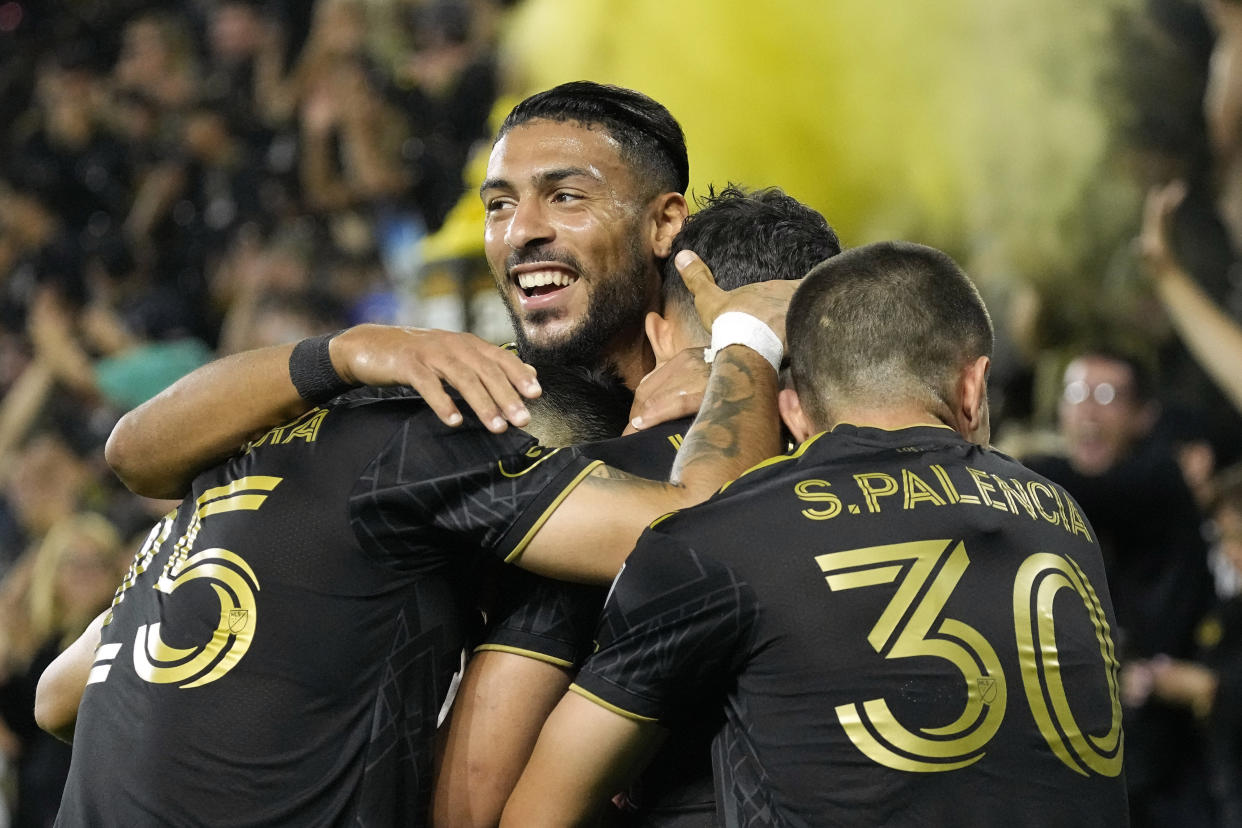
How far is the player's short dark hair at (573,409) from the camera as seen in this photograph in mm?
2533

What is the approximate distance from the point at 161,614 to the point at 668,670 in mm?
820

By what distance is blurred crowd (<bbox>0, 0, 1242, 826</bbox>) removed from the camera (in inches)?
192

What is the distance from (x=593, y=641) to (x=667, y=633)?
0.36 meters

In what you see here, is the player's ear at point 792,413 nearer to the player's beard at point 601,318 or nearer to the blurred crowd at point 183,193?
the player's beard at point 601,318

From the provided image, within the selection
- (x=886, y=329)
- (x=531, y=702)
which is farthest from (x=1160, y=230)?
(x=531, y=702)

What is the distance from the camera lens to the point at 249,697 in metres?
2.08

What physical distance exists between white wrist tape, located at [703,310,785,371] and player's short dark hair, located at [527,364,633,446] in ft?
1.05

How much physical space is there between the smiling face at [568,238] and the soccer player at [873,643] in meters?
0.85

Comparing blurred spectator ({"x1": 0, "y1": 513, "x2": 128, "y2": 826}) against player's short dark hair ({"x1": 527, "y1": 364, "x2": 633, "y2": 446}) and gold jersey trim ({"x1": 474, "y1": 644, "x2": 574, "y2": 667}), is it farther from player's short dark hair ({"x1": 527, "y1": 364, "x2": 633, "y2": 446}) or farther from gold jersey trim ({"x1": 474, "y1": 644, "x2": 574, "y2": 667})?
gold jersey trim ({"x1": 474, "y1": 644, "x2": 574, "y2": 667})

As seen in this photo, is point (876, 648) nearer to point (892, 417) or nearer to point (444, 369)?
point (892, 417)

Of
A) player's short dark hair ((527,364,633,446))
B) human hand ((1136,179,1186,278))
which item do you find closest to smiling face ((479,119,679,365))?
player's short dark hair ((527,364,633,446))

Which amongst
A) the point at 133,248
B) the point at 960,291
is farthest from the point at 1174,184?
the point at 133,248

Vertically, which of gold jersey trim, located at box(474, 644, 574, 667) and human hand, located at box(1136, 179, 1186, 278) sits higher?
human hand, located at box(1136, 179, 1186, 278)

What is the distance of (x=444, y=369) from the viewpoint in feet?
6.76
